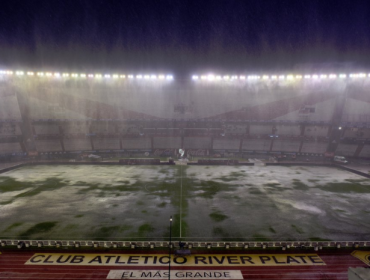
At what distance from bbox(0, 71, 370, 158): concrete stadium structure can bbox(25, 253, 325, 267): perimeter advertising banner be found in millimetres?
46476

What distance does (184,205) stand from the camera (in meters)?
28.5

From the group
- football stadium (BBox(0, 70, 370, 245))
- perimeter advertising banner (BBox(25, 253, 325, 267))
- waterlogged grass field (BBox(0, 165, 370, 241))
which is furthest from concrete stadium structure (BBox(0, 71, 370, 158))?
perimeter advertising banner (BBox(25, 253, 325, 267))

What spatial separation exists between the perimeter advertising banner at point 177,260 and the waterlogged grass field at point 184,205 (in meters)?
2.50

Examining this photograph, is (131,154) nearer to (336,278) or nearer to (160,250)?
(160,250)

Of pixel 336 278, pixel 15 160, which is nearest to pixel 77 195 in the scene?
pixel 336 278

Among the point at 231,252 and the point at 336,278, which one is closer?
the point at 336,278

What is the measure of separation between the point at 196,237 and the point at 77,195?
20.4 m

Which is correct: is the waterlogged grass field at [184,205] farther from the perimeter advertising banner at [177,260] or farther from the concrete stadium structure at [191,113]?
the concrete stadium structure at [191,113]

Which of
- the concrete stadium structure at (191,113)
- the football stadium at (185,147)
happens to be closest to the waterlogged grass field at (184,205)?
the football stadium at (185,147)

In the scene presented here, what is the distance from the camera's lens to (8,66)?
187 ft

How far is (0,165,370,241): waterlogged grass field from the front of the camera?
71.5ft

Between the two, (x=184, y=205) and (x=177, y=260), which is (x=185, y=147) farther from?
(x=177, y=260)

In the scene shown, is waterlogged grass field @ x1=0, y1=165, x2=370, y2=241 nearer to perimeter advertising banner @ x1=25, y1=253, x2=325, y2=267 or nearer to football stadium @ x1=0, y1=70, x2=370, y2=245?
football stadium @ x1=0, y1=70, x2=370, y2=245

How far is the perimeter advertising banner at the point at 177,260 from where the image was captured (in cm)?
1714
